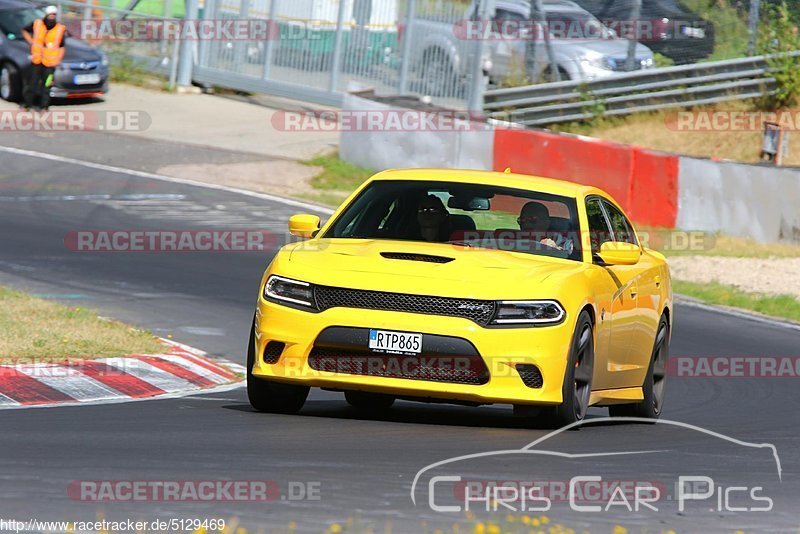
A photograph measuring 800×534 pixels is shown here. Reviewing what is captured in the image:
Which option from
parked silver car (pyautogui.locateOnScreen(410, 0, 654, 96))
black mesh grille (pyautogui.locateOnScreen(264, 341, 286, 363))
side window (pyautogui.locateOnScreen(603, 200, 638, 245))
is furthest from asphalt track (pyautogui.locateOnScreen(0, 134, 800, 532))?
parked silver car (pyautogui.locateOnScreen(410, 0, 654, 96))

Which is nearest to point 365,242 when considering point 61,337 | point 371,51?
point 61,337

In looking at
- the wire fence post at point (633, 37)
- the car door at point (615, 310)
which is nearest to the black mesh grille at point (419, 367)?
the car door at point (615, 310)

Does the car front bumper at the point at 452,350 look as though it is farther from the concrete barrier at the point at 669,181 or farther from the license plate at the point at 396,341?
the concrete barrier at the point at 669,181

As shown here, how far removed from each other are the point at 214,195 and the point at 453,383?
14739mm

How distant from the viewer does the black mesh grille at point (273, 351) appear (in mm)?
8750

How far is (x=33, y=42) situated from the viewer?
27.6 meters

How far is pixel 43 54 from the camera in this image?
27516 mm

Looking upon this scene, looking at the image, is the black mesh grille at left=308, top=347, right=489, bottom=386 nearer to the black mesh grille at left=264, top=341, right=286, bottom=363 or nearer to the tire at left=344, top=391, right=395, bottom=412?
the black mesh grille at left=264, top=341, right=286, bottom=363

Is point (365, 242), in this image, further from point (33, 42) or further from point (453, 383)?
point (33, 42)

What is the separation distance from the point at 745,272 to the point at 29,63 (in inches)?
556

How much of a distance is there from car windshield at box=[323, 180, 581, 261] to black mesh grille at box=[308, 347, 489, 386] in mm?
1243

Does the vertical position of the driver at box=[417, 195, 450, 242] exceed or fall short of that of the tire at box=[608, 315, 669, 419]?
it exceeds it

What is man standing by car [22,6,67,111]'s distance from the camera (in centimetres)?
2747

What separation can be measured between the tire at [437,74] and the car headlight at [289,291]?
19803 millimetres
